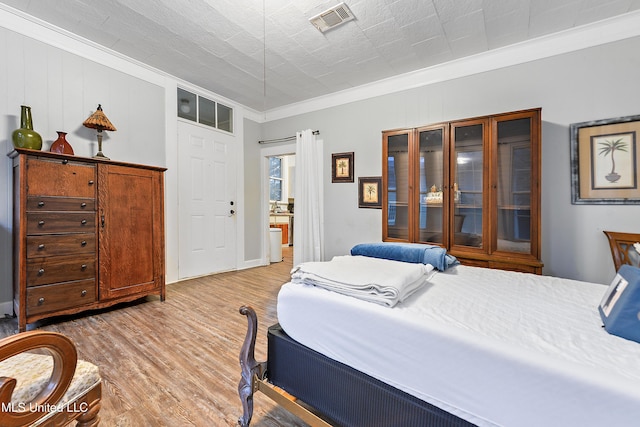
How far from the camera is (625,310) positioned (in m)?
0.89

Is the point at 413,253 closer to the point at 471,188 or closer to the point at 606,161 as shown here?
the point at 471,188

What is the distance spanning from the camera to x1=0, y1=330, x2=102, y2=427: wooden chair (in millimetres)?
832

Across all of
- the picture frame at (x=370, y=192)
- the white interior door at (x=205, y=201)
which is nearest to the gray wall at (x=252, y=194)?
the white interior door at (x=205, y=201)

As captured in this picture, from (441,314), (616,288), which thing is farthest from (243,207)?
(616,288)

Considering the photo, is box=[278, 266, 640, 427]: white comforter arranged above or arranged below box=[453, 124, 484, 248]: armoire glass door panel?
below

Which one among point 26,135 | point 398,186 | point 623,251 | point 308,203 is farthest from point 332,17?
point 623,251

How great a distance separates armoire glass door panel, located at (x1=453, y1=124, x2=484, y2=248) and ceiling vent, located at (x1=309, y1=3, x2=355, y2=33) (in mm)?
1481

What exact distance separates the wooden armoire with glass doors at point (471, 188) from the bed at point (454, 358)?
109 cm

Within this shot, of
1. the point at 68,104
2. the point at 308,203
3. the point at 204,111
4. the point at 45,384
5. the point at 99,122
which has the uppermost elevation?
the point at 204,111

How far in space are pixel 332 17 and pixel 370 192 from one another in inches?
81.1

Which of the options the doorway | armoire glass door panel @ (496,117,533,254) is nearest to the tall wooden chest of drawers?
armoire glass door panel @ (496,117,533,254)

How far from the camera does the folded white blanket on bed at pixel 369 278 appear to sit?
1163 mm

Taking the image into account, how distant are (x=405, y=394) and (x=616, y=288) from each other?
891mm

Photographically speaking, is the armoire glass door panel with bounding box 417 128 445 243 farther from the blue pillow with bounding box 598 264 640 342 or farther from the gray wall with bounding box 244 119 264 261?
the gray wall with bounding box 244 119 264 261
